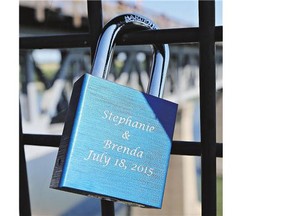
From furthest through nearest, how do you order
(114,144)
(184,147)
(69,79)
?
(69,79), (184,147), (114,144)

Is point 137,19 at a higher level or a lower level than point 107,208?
higher

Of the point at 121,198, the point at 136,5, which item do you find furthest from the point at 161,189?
the point at 136,5

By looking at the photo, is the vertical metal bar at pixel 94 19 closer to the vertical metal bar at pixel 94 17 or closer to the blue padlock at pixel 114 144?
the vertical metal bar at pixel 94 17

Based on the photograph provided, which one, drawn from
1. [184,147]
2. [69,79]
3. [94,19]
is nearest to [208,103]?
[184,147]

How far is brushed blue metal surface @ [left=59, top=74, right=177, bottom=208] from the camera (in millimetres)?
358

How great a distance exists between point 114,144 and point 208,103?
14 centimetres

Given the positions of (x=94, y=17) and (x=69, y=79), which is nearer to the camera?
(x=94, y=17)

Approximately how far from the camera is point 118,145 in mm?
369

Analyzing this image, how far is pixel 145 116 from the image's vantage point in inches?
15.1

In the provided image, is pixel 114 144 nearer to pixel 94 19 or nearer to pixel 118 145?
pixel 118 145

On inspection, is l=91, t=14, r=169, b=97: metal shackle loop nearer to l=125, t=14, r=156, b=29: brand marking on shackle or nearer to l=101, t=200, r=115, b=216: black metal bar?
l=125, t=14, r=156, b=29: brand marking on shackle

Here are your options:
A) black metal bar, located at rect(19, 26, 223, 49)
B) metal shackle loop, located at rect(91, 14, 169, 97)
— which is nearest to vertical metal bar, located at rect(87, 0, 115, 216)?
black metal bar, located at rect(19, 26, 223, 49)

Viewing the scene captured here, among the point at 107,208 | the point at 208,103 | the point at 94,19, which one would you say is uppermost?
the point at 94,19
